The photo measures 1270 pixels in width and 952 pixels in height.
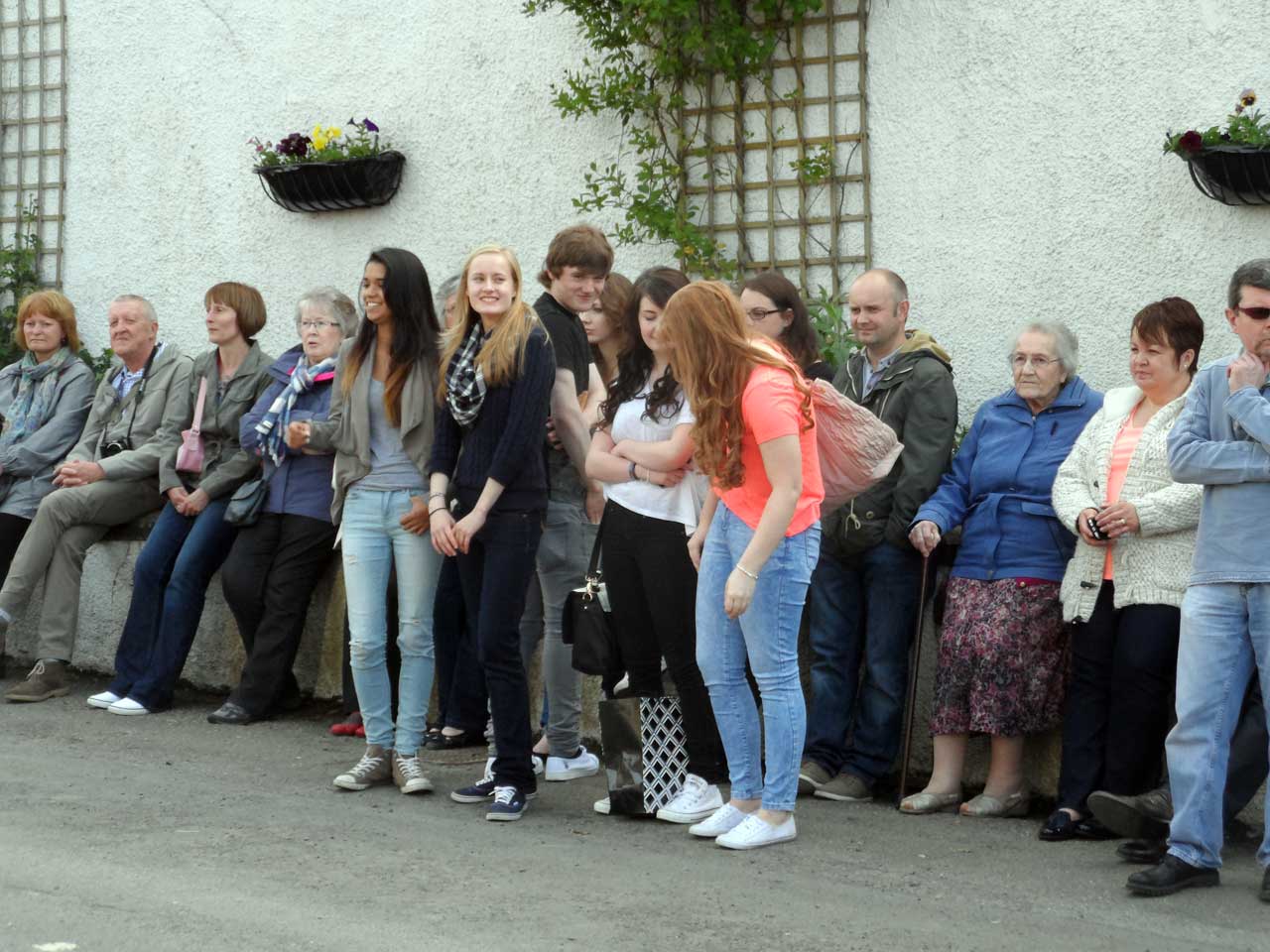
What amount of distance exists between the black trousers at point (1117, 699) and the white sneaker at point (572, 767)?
1840 millimetres

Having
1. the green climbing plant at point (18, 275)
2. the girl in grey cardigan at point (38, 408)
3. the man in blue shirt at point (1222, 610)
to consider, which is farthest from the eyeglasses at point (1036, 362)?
the green climbing plant at point (18, 275)

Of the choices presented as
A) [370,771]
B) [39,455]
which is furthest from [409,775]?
[39,455]

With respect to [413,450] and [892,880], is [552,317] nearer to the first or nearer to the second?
[413,450]

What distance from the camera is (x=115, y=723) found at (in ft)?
26.2

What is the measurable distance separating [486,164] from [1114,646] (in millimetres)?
4931

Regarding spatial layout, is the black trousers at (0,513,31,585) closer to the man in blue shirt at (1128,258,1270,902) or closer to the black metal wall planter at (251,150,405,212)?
the black metal wall planter at (251,150,405,212)

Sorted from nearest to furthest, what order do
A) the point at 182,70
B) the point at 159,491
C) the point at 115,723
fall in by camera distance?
the point at 115,723
the point at 159,491
the point at 182,70

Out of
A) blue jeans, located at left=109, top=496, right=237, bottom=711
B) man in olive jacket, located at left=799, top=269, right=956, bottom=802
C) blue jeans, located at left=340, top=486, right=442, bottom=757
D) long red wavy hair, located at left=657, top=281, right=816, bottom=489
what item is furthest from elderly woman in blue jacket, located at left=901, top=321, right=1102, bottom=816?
blue jeans, located at left=109, top=496, right=237, bottom=711

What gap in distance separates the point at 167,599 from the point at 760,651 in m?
3.72

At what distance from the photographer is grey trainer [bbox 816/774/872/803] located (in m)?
6.54

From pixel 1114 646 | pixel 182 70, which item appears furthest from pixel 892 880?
pixel 182 70

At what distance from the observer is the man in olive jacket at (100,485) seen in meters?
8.65

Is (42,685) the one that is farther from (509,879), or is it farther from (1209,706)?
(1209,706)

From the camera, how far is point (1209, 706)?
5.20 metres
